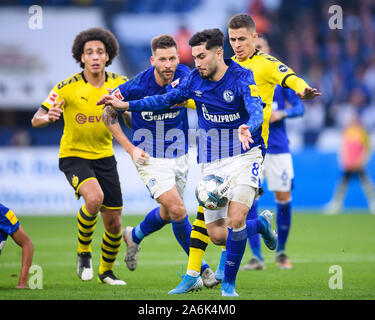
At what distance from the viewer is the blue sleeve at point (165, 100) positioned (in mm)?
6059

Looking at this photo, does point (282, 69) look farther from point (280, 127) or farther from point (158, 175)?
point (280, 127)

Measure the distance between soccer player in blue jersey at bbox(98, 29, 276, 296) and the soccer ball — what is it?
65 millimetres

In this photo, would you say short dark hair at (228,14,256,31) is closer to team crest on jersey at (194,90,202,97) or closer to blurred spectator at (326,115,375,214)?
team crest on jersey at (194,90,202,97)

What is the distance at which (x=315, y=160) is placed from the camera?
15.3 meters

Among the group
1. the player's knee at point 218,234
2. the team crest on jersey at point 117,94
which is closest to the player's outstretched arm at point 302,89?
the player's knee at point 218,234

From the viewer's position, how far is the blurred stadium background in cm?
1842

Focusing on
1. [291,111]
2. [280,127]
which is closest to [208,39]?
[291,111]

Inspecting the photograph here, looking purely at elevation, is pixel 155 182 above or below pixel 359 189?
above

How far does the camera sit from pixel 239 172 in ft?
19.2

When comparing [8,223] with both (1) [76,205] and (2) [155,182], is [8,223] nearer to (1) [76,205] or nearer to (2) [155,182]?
(2) [155,182]

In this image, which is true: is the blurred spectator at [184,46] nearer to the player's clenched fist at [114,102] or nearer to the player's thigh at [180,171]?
the player's thigh at [180,171]

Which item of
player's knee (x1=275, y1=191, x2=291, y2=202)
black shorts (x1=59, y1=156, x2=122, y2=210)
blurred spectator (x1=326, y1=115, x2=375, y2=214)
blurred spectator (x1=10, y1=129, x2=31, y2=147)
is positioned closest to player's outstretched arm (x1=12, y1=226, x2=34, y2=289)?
black shorts (x1=59, y1=156, x2=122, y2=210)
